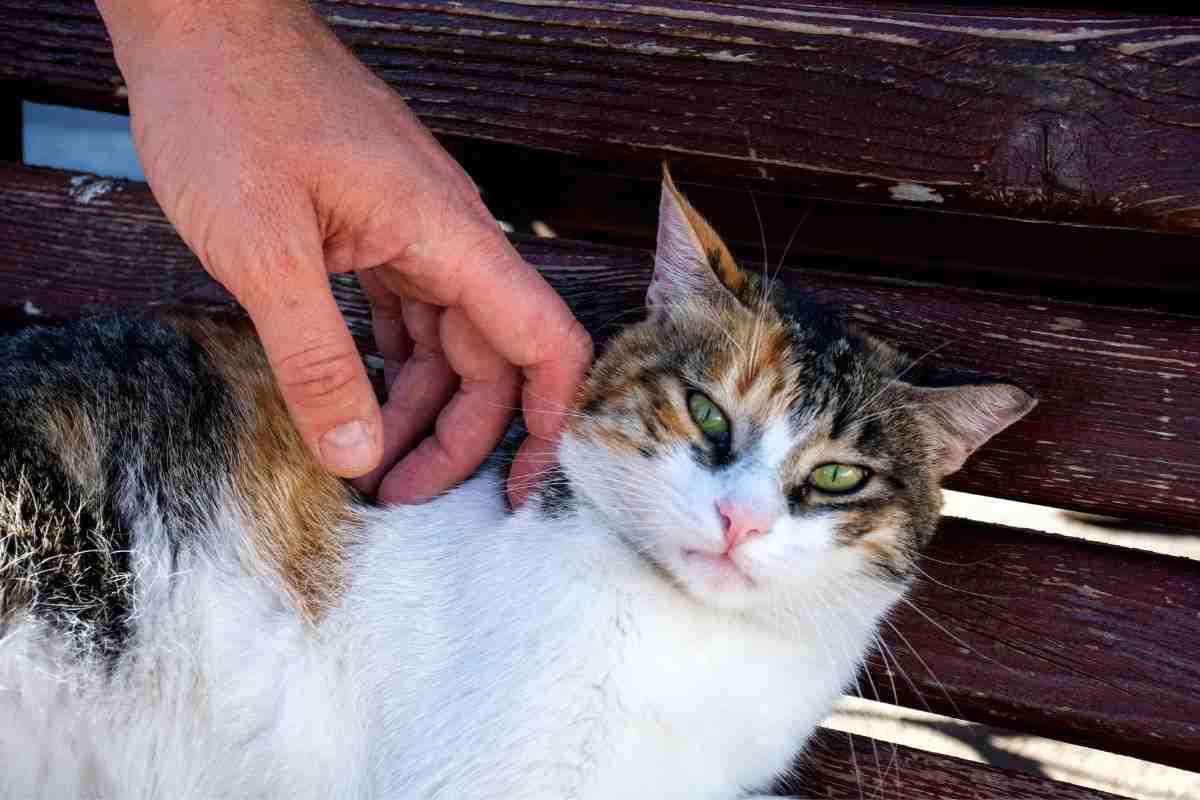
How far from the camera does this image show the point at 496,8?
7.09 feet

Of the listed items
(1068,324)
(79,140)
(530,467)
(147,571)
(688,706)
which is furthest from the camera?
(79,140)

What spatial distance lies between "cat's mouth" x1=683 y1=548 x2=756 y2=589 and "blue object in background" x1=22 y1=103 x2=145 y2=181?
2.33 metres

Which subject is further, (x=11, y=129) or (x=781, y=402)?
(x=11, y=129)

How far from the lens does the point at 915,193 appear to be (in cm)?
199

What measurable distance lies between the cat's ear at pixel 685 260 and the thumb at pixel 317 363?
0.59 meters

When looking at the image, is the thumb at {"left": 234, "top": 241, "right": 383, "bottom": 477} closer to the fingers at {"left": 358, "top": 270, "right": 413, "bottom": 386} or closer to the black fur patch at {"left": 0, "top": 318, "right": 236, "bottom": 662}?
the black fur patch at {"left": 0, "top": 318, "right": 236, "bottom": 662}

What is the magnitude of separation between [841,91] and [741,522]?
94 cm

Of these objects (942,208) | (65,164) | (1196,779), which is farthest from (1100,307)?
(65,164)

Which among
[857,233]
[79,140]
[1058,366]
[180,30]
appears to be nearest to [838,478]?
[1058,366]

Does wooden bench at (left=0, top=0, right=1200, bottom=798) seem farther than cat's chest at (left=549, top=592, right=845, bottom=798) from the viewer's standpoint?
Yes

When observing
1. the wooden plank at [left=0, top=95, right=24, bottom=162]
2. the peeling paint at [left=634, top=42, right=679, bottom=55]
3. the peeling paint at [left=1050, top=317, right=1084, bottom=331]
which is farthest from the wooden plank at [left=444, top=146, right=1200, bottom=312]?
the wooden plank at [left=0, top=95, right=24, bottom=162]

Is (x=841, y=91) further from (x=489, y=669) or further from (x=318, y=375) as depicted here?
(x=489, y=669)

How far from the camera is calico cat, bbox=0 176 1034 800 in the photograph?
5.26ft

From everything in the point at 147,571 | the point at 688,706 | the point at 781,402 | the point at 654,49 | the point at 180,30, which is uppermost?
the point at 654,49
